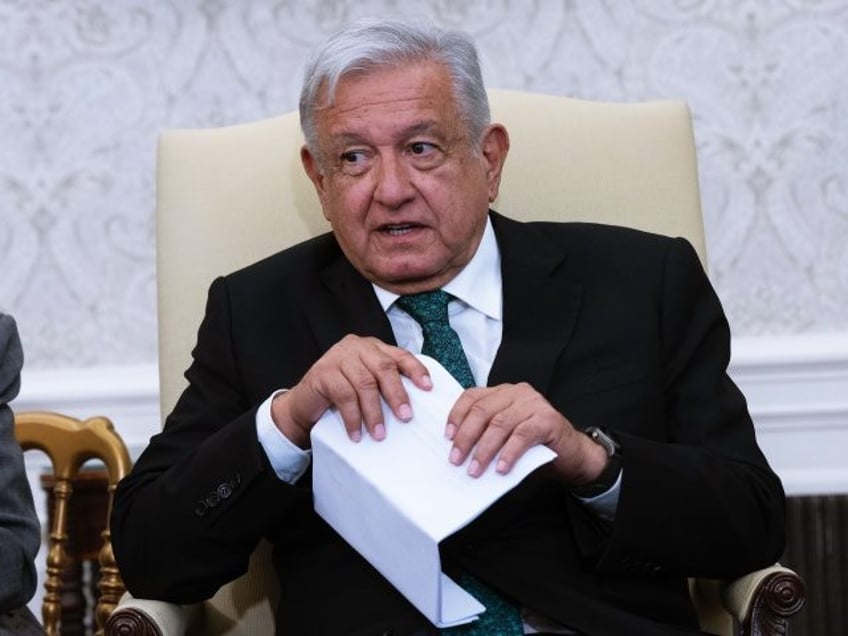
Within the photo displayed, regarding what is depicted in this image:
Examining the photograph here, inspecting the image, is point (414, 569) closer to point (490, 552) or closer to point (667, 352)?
point (490, 552)

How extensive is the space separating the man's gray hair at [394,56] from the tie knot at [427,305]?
251 millimetres

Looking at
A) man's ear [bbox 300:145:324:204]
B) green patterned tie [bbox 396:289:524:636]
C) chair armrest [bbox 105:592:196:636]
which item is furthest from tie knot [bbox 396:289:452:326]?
chair armrest [bbox 105:592:196:636]

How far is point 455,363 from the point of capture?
Result: 2.29 metres

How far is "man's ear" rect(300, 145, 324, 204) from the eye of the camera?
2423 mm

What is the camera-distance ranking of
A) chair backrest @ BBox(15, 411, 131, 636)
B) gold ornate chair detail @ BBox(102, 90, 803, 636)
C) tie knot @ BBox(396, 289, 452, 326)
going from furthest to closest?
1. chair backrest @ BBox(15, 411, 131, 636)
2. gold ornate chair detail @ BBox(102, 90, 803, 636)
3. tie knot @ BBox(396, 289, 452, 326)

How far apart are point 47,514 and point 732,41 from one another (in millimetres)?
1887

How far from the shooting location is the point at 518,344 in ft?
7.57

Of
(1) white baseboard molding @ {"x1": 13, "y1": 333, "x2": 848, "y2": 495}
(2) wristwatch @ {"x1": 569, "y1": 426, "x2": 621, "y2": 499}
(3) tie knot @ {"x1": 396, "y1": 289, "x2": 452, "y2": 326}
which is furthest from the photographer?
(1) white baseboard molding @ {"x1": 13, "y1": 333, "x2": 848, "y2": 495}

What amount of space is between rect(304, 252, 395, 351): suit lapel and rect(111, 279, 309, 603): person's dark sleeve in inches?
5.7

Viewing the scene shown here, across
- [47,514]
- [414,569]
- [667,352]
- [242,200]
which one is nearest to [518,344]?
[667,352]

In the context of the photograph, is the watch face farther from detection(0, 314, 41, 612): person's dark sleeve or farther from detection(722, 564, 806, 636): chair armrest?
detection(0, 314, 41, 612): person's dark sleeve

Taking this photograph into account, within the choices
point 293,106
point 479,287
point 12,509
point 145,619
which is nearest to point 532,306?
point 479,287

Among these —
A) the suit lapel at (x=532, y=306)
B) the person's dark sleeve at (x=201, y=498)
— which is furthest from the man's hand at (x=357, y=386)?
the suit lapel at (x=532, y=306)

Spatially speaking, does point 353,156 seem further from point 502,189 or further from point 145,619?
point 145,619
